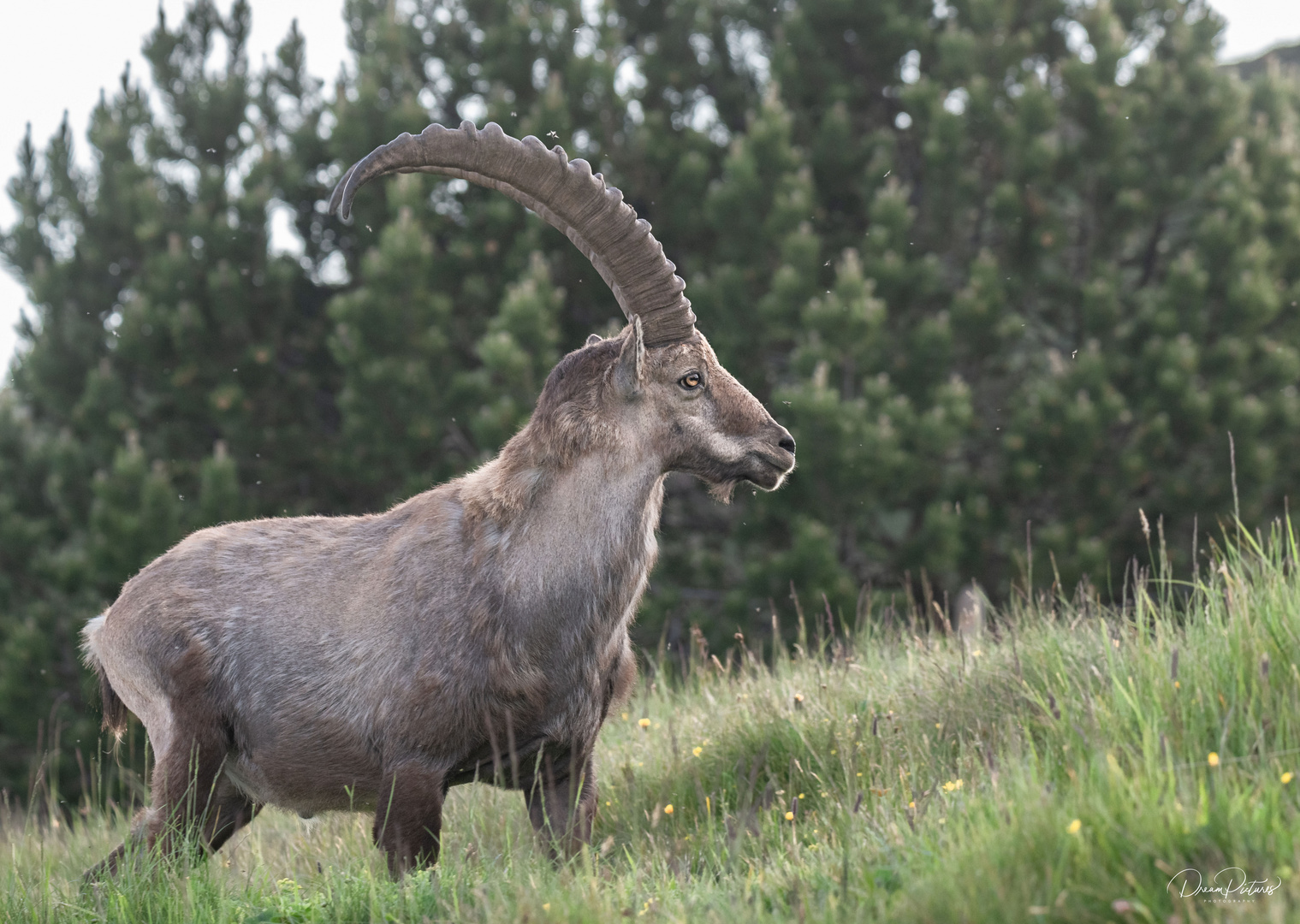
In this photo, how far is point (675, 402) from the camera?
4.10 m

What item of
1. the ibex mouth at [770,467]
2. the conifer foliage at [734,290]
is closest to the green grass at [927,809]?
the ibex mouth at [770,467]

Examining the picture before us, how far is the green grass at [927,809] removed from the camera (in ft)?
7.76

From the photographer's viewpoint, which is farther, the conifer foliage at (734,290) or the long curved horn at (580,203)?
the conifer foliage at (734,290)

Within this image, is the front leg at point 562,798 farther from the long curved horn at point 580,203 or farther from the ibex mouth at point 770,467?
the long curved horn at point 580,203

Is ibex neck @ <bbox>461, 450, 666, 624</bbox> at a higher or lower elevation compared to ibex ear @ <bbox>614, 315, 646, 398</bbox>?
lower

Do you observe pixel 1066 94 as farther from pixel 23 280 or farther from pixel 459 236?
pixel 23 280

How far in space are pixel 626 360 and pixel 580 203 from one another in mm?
595

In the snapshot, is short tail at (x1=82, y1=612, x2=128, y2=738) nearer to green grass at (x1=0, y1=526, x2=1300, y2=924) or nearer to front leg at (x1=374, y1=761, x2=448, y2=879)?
green grass at (x1=0, y1=526, x2=1300, y2=924)

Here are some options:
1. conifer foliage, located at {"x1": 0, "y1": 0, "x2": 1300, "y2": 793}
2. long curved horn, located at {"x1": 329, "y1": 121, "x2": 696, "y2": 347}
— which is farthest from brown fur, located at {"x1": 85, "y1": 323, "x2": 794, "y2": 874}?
conifer foliage, located at {"x1": 0, "y1": 0, "x2": 1300, "y2": 793}

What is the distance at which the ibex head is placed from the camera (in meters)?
4.02

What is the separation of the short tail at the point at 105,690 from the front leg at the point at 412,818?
65.7 inches

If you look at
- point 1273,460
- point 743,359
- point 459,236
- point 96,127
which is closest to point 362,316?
point 459,236

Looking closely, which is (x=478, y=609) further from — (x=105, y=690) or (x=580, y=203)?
(x=105, y=690)

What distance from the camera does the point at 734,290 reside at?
35.2 ft
